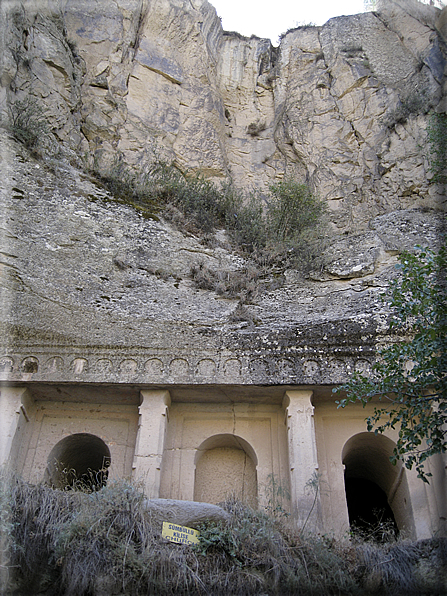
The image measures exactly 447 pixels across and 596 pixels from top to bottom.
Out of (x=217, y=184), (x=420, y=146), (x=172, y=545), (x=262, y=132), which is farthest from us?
(x=262, y=132)

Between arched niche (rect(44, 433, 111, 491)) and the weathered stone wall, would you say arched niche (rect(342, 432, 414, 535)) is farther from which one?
arched niche (rect(44, 433, 111, 491))

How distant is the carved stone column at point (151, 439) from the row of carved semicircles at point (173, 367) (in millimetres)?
440

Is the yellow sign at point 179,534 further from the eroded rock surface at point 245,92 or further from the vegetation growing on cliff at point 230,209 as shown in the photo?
the eroded rock surface at point 245,92

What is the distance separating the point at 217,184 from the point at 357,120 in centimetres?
506

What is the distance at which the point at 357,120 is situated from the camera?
1812 centimetres

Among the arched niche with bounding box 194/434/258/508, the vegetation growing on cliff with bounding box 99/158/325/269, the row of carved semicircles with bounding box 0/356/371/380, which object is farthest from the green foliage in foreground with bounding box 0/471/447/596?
the vegetation growing on cliff with bounding box 99/158/325/269

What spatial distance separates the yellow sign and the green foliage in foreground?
7cm

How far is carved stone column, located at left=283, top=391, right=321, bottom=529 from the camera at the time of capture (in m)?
8.25

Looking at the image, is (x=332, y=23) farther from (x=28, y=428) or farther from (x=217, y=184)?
(x=28, y=428)

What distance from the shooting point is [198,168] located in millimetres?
17609

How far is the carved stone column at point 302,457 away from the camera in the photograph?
8.25 metres

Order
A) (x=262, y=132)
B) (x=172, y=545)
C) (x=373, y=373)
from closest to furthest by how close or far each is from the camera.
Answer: (x=172, y=545) → (x=373, y=373) → (x=262, y=132)

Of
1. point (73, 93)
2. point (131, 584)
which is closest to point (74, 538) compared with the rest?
point (131, 584)

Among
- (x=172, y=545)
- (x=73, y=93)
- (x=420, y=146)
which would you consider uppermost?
(x=73, y=93)
